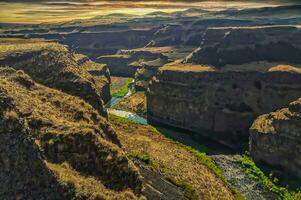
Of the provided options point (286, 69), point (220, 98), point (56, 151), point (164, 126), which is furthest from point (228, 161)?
point (56, 151)

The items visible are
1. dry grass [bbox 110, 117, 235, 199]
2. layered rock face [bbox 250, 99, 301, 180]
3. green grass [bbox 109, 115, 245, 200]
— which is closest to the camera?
dry grass [bbox 110, 117, 235, 199]

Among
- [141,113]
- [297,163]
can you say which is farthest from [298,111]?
[141,113]

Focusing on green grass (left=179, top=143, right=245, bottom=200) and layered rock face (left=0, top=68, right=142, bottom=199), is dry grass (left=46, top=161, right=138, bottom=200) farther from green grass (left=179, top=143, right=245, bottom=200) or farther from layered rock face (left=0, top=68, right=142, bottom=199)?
green grass (left=179, top=143, right=245, bottom=200)

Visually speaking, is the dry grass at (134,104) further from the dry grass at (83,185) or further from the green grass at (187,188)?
the dry grass at (83,185)

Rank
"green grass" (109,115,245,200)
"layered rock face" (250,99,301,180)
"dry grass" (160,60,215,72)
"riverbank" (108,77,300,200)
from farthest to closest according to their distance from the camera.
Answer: "dry grass" (160,60,215,72) → "layered rock face" (250,99,301,180) → "riverbank" (108,77,300,200) → "green grass" (109,115,245,200)

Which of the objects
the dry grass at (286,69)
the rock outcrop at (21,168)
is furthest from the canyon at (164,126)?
the dry grass at (286,69)

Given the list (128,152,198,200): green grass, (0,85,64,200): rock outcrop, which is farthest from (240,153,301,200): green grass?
(0,85,64,200): rock outcrop

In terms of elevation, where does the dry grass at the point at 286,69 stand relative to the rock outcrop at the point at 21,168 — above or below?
below
